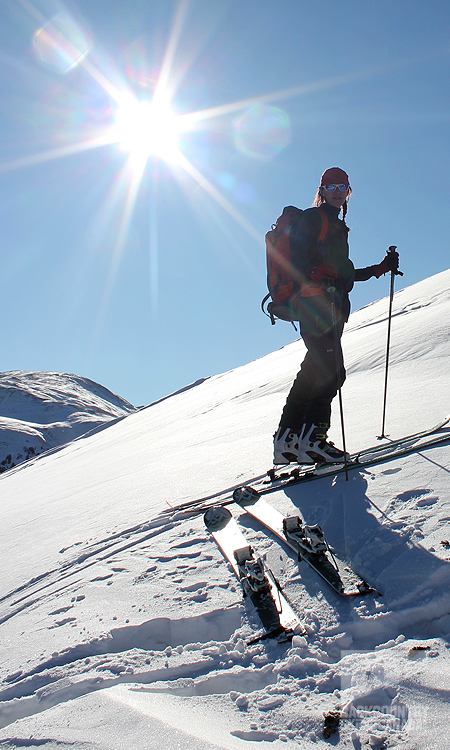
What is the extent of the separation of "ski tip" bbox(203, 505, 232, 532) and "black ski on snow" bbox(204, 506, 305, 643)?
0.19 m

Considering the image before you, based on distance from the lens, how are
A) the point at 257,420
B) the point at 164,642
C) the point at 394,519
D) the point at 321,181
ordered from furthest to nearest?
the point at 257,420 < the point at 321,181 < the point at 394,519 < the point at 164,642

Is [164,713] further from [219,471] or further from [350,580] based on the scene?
[219,471]

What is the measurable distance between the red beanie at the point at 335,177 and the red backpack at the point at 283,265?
1.60ft

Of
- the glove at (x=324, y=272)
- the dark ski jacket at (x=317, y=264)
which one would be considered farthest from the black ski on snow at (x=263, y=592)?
the glove at (x=324, y=272)

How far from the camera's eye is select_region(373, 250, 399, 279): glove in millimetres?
3703

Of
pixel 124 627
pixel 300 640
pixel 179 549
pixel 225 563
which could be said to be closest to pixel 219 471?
pixel 179 549

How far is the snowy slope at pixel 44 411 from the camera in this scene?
260 ft

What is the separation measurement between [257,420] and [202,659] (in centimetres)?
451

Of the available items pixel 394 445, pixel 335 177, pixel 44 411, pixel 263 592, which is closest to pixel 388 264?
pixel 335 177

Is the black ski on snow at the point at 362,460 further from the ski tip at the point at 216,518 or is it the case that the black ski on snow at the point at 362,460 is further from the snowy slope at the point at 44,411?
the snowy slope at the point at 44,411

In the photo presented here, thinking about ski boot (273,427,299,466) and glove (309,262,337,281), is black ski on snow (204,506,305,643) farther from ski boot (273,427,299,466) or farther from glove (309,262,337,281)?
glove (309,262,337,281)

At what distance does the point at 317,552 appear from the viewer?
1.75 m

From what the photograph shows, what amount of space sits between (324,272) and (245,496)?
5.85 ft

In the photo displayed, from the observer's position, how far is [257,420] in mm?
5836
